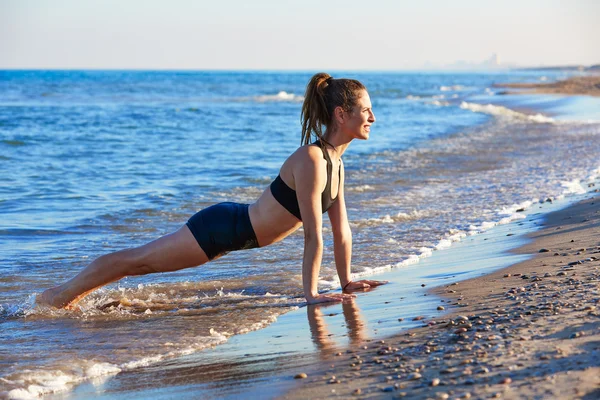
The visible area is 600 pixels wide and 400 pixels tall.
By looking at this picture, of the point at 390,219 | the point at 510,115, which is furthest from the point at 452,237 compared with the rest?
the point at 510,115

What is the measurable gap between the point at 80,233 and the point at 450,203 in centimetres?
459

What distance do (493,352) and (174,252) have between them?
97.1 inches

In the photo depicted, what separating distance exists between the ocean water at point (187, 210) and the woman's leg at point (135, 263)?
148 millimetres

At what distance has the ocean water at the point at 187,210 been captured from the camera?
179 inches

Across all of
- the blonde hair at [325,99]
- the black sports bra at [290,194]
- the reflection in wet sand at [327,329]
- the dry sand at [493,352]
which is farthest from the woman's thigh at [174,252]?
the dry sand at [493,352]

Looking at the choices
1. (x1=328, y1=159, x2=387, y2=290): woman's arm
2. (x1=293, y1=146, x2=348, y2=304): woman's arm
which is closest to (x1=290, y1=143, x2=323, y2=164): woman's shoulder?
(x1=293, y1=146, x2=348, y2=304): woman's arm

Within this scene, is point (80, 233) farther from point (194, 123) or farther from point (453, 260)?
point (194, 123)

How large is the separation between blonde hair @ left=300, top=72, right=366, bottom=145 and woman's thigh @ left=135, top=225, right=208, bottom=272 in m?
1.02

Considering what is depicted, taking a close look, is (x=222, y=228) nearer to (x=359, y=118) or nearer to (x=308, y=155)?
(x=308, y=155)

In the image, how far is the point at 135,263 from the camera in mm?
5020

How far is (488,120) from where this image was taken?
28703 mm

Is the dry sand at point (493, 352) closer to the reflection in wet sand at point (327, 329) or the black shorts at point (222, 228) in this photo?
the reflection in wet sand at point (327, 329)

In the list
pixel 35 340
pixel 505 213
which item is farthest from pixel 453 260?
pixel 35 340

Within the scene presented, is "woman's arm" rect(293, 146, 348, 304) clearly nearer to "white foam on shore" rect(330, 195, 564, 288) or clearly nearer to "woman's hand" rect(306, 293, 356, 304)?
"woman's hand" rect(306, 293, 356, 304)
